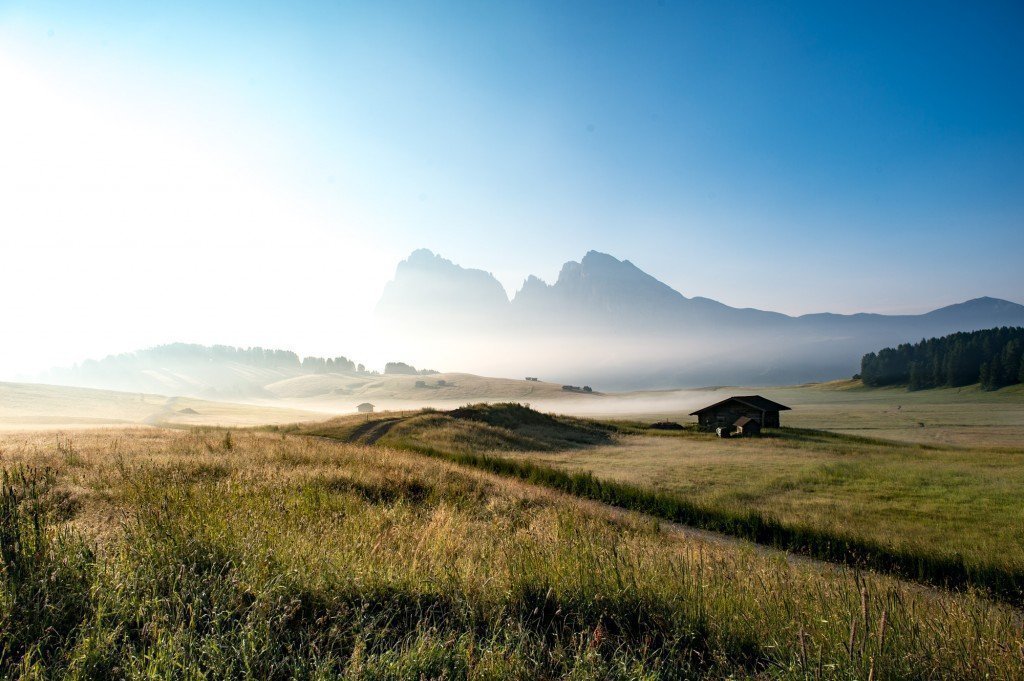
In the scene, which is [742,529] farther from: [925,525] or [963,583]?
[925,525]

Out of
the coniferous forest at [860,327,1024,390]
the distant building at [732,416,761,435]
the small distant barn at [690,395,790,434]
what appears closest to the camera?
the distant building at [732,416,761,435]

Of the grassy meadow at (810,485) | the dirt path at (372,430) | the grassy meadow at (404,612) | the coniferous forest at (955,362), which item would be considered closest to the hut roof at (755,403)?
the grassy meadow at (810,485)

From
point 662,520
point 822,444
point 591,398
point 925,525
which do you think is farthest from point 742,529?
point 591,398

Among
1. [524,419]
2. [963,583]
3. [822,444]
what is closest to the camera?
[963,583]

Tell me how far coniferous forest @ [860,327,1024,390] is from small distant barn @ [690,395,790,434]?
122968mm

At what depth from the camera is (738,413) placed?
61656 millimetres

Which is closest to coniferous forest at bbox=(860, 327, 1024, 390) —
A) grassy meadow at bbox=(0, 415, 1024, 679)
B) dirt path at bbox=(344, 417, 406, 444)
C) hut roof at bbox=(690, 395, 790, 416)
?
hut roof at bbox=(690, 395, 790, 416)

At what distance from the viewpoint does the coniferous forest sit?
13088 centimetres

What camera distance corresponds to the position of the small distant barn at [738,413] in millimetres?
61156

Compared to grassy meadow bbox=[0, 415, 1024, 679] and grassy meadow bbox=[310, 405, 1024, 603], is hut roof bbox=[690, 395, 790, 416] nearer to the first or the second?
grassy meadow bbox=[310, 405, 1024, 603]

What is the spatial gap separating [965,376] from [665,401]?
314 ft

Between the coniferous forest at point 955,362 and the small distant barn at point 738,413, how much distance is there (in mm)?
122968

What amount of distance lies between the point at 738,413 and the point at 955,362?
14305 cm

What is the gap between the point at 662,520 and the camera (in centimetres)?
1889
